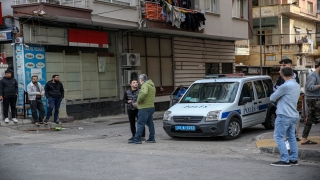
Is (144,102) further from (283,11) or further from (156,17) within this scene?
(283,11)

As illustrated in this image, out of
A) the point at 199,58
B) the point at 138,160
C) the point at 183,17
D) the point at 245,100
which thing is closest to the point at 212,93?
the point at 245,100

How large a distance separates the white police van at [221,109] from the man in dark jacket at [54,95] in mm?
5257

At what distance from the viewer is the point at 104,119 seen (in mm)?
19750

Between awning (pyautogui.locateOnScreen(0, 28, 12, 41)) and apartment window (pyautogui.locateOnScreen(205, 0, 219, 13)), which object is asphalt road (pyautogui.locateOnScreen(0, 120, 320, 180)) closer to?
awning (pyautogui.locateOnScreen(0, 28, 12, 41))

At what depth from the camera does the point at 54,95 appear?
16.3m

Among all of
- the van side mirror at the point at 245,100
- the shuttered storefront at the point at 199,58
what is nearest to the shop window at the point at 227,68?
the shuttered storefront at the point at 199,58

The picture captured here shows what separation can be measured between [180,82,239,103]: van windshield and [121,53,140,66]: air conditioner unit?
8.39m

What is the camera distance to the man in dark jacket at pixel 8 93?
15.3m

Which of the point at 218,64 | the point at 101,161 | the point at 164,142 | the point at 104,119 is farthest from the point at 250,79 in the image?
the point at 218,64

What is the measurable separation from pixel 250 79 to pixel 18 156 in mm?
7266

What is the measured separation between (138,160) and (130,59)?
1315cm

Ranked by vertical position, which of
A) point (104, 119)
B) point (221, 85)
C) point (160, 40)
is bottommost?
point (104, 119)

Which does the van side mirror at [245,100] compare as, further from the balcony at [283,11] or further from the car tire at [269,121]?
the balcony at [283,11]

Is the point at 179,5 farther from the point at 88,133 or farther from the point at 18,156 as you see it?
the point at 18,156
